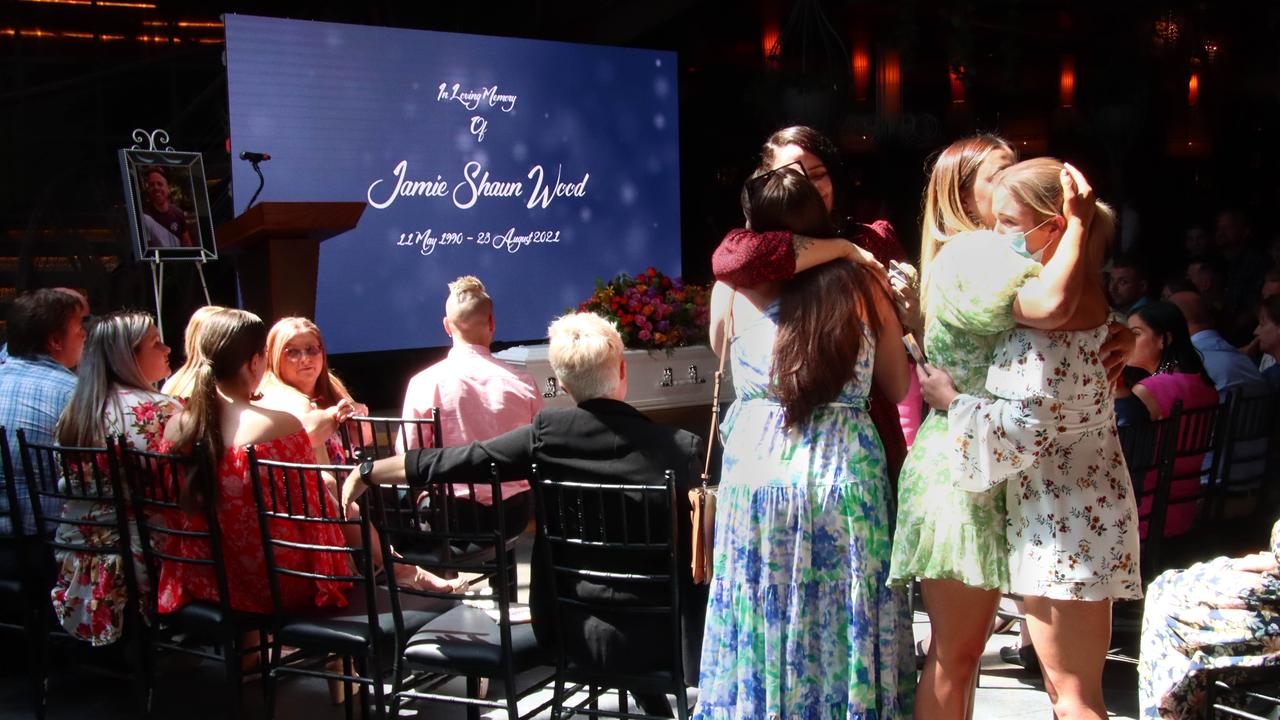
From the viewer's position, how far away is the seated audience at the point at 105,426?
3.41 metres

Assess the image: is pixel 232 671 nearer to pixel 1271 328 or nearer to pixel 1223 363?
pixel 1223 363

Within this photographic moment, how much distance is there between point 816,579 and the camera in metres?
2.33

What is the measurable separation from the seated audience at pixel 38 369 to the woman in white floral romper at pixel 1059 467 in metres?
2.98

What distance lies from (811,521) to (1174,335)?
2.06m

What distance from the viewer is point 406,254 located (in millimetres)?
7094

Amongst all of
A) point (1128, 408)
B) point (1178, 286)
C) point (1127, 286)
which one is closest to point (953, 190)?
point (1128, 408)

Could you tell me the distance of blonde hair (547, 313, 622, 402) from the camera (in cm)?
264

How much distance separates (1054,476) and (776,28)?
7135mm

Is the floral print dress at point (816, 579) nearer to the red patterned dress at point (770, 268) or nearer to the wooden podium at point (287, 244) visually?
the red patterned dress at point (770, 268)

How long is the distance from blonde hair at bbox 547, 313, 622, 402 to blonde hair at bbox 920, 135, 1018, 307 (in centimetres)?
74

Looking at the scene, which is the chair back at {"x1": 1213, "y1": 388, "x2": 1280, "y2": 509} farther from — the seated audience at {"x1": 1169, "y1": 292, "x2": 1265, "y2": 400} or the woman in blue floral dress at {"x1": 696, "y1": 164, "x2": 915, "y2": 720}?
the woman in blue floral dress at {"x1": 696, "y1": 164, "x2": 915, "y2": 720}

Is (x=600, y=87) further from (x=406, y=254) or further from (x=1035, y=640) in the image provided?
(x=1035, y=640)

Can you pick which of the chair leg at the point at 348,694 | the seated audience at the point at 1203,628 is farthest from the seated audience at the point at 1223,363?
the chair leg at the point at 348,694

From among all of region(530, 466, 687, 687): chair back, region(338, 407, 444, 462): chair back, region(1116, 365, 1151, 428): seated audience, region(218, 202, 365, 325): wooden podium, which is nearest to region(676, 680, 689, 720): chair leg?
region(530, 466, 687, 687): chair back
